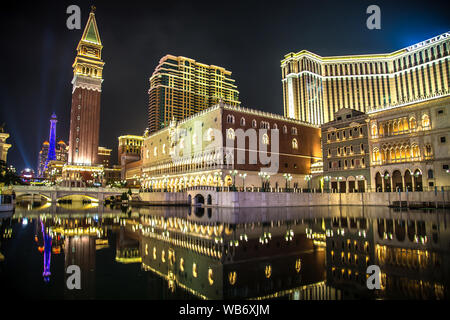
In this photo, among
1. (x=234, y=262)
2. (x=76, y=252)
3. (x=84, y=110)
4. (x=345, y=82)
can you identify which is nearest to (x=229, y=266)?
(x=234, y=262)

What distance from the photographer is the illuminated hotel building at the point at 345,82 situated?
95.9 m

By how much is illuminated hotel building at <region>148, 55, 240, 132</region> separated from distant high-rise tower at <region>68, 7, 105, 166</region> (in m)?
28.4

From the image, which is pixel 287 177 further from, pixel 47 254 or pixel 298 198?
pixel 47 254

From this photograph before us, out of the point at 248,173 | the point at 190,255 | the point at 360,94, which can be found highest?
the point at 360,94

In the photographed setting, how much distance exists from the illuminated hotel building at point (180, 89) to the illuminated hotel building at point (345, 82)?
3313 centimetres

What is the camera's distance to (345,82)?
10450 centimetres

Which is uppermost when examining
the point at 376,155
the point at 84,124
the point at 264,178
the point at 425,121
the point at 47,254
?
the point at 84,124

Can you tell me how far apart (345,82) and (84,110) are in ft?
296

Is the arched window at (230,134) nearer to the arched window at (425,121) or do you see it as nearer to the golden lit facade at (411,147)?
the golden lit facade at (411,147)

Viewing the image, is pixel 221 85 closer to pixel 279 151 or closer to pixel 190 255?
pixel 279 151
